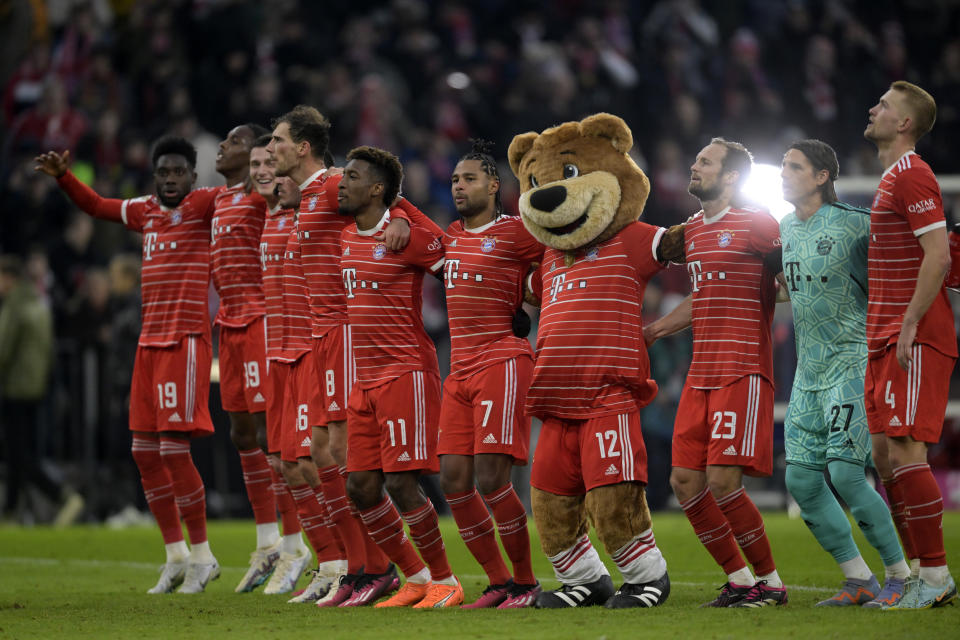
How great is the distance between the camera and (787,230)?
6.69 metres

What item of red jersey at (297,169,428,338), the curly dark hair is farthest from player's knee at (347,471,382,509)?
the curly dark hair

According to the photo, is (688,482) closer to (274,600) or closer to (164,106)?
(274,600)

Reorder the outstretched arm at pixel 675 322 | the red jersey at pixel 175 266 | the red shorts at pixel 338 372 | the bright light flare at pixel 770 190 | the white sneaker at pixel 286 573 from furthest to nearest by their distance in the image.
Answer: the bright light flare at pixel 770 190 < the red jersey at pixel 175 266 < the white sneaker at pixel 286 573 < the red shorts at pixel 338 372 < the outstretched arm at pixel 675 322

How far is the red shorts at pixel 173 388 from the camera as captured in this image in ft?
28.4

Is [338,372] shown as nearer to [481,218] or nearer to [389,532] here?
[389,532]

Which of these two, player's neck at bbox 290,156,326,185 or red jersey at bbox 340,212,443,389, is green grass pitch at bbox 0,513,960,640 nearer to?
red jersey at bbox 340,212,443,389

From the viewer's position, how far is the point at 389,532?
7.19 meters

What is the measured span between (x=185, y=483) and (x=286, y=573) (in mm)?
845

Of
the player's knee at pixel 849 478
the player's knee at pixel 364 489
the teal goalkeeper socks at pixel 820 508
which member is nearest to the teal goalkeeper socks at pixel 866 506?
the player's knee at pixel 849 478

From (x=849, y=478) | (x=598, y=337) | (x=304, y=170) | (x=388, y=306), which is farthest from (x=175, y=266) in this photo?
(x=849, y=478)

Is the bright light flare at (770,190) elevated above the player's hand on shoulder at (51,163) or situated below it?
above

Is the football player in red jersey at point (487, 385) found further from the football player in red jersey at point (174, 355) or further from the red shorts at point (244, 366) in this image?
the football player in red jersey at point (174, 355)

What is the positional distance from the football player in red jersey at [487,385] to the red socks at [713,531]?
2.63ft

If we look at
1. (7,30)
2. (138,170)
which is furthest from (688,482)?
(7,30)
